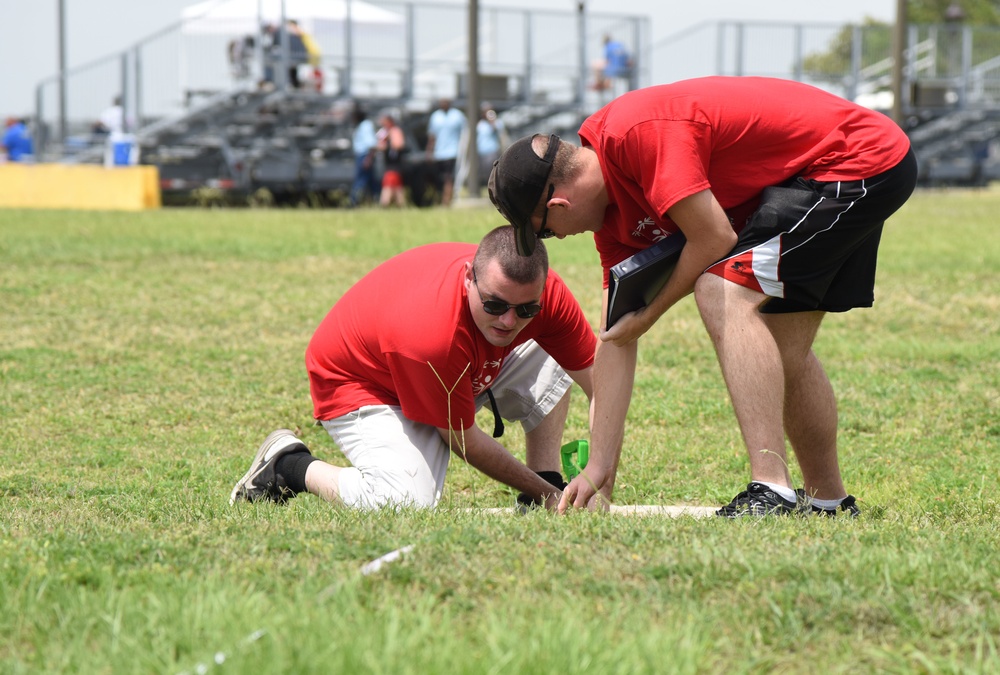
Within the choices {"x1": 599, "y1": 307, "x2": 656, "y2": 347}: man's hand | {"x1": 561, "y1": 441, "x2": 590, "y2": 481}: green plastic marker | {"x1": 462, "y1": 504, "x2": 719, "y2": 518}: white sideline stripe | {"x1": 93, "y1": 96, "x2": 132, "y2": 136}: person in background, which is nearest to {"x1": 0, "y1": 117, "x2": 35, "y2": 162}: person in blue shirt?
{"x1": 93, "y1": 96, "x2": 132, "y2": 136}: person in background

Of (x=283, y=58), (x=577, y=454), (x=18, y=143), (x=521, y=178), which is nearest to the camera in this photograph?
(x=521, y=178)

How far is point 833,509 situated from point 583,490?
0.99 meters

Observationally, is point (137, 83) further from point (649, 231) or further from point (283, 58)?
point (649, 231)

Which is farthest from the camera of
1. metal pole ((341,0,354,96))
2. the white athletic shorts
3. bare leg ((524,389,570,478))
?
metal pole ((341,0,354,96))

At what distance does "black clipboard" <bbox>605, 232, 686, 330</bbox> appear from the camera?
3.92 m

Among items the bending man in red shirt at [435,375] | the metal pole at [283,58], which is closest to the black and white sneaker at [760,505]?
the bending man in red shirt at [435,375]

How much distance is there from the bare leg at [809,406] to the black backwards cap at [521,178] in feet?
3.20

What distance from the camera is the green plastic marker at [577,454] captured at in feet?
14.4

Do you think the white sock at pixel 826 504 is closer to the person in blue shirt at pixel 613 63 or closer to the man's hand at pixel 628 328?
the man's hand at pixel 628 328

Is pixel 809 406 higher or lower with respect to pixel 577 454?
higher

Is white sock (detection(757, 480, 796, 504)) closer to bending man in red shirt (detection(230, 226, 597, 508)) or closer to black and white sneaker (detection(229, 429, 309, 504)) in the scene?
bending man in red shirt (detection(230, 226, 597, 508))

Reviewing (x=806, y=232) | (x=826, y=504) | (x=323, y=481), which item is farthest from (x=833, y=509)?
(x=323, y=481)

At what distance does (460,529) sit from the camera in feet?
11.2

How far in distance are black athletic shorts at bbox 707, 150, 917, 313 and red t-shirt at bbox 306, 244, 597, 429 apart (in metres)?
1.06
